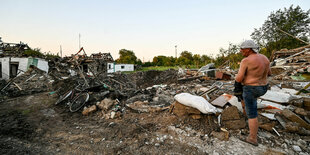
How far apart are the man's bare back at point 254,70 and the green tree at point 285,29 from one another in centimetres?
2051

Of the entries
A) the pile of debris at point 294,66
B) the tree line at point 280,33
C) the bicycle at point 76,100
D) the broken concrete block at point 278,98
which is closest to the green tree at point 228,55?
the tree line at point 280,33

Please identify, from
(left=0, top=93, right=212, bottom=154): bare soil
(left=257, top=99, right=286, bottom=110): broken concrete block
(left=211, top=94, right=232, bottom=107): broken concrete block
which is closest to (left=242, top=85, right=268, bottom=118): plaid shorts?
(left=0, top=93, right=212, bottom=154): bare soil

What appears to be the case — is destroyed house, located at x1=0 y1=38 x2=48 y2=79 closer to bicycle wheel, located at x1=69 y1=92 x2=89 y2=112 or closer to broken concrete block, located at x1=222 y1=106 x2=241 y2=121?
bicycle wheel, located at x1=69 y1=92 x2=89 y2=112

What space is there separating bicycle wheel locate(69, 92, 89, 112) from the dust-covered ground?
28.9 inches

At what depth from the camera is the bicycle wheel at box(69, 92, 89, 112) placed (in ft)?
15.0

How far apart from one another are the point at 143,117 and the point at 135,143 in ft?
3.70

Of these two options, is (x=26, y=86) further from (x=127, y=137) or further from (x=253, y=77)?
(x=253, y=77)

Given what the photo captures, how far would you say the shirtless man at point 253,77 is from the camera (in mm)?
1823

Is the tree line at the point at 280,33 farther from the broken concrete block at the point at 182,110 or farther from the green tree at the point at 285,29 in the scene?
the broken concrete block at the point at 182,110

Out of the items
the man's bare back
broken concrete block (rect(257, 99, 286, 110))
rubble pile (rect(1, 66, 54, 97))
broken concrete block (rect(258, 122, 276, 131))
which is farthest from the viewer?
rubble pile (rect(1, 66, 54, 97))

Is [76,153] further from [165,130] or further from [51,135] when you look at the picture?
[165,130]

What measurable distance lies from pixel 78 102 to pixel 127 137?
11.6 ft

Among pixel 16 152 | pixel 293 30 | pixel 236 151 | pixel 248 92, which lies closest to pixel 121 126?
pixel 16 152

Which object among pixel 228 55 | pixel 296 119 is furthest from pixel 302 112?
pixel 228 55
